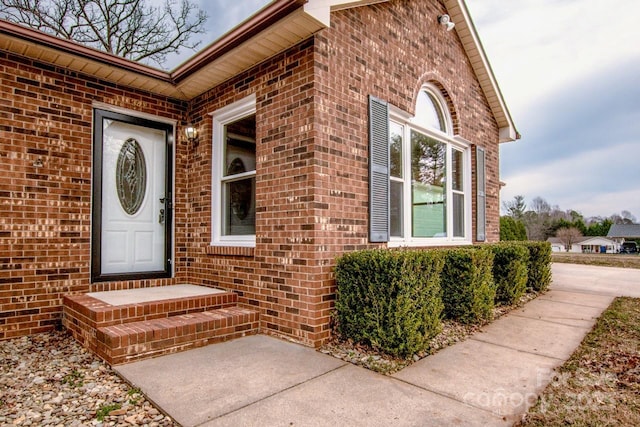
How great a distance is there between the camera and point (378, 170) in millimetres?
4449

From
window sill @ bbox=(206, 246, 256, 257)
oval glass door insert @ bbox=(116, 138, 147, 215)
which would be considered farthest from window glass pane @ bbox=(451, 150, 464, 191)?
oval glass door insert @ bbox=(116, 138, 147, 215)

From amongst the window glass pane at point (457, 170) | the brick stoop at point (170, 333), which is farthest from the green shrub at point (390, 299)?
the window glass pane at point (457, 170)

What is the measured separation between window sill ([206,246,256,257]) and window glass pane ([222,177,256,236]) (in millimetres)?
281

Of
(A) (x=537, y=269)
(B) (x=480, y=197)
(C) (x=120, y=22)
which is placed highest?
(C) (x=120, y=22)

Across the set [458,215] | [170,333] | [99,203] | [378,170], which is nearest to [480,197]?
[458,215]

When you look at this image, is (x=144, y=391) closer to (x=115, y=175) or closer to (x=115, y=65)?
(x=115, y=175)

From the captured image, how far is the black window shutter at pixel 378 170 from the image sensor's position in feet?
14.2

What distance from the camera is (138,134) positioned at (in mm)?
5246

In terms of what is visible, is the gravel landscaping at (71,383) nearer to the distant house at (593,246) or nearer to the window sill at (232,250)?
the window sill at (232,250)

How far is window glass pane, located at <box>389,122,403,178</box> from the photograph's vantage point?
198 inches

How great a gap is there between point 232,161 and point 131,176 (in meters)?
1.45

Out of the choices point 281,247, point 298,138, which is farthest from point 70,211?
point 298,138

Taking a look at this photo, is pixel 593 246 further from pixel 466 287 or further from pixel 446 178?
pixel 466 287

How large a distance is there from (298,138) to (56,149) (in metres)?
2.92
